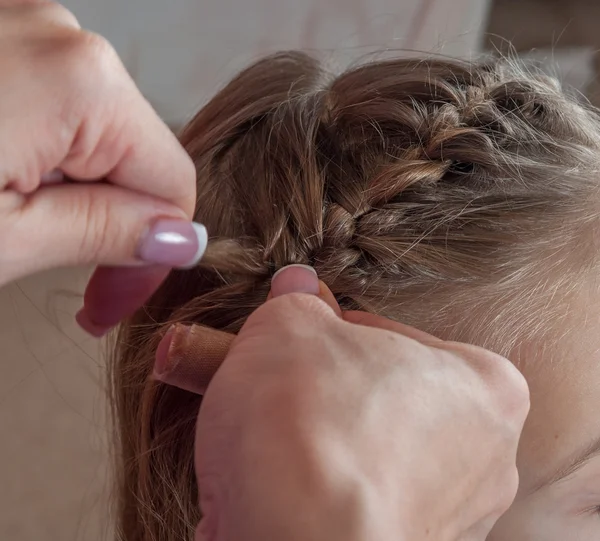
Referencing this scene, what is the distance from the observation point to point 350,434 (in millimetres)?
400

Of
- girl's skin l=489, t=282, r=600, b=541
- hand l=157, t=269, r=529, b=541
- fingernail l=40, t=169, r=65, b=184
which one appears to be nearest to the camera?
hand l=157, t=269, r=529, b=541

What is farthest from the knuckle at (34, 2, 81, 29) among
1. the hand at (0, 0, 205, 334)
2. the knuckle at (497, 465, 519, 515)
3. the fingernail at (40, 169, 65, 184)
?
the knuckle at (497, 465, 519, 515)

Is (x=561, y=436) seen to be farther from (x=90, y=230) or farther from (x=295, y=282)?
(x=90, y=230)

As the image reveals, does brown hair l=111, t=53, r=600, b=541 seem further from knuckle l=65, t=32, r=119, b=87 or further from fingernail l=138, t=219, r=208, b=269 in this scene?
knuckle l=65, t=32, r=119, b=87

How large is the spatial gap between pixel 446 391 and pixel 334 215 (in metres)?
0.23

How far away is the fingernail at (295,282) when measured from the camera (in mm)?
528

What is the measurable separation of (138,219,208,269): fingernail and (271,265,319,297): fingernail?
0.22 feet

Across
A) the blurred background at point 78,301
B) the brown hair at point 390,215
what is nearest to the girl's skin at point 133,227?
the brown hair at point 390,215

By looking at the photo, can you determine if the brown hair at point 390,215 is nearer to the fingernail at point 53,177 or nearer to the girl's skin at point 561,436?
the girl's skin at point 561,436

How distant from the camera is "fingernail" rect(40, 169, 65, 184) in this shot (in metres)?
0.48

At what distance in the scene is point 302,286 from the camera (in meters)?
0.53

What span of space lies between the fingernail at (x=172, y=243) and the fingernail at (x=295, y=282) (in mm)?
67

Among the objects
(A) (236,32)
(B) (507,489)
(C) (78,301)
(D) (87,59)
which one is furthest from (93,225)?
(A) (236,32)

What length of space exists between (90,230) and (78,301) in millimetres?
836
